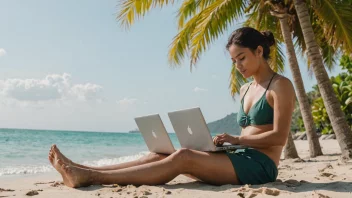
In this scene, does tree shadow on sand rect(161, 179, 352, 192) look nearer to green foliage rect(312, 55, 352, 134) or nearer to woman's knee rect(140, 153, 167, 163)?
woman's knee rect(140, 153, 167, 163)

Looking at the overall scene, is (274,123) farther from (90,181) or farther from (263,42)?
(90,181)

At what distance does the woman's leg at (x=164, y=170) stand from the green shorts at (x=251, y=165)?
5 cm

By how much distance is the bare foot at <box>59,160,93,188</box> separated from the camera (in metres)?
2.96

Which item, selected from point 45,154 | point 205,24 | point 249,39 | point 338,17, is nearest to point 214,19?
point 205,24

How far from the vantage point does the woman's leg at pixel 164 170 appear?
299 centimetres

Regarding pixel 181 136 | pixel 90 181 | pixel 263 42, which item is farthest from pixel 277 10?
pixel 90 181

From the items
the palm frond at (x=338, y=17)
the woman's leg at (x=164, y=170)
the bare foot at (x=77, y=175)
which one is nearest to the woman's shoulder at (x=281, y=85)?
the woman's leg at (x=164, y=170)

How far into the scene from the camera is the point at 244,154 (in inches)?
123

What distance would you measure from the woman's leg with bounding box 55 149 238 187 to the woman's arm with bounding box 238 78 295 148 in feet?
0.87

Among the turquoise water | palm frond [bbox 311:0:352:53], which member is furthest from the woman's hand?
the turquoise water

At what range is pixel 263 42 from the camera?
3.18m

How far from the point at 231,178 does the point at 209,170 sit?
206 millimetres

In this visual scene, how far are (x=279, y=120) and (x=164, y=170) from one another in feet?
3.29

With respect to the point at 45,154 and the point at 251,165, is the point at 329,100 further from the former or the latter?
the point at 45,154
